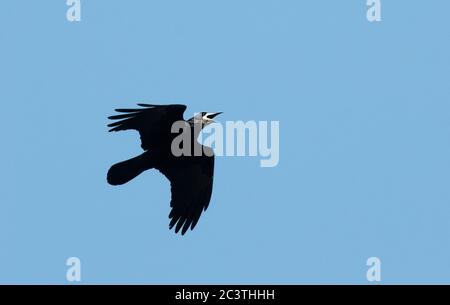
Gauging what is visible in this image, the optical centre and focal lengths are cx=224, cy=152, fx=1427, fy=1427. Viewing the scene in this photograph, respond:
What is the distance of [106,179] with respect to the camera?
807 inches

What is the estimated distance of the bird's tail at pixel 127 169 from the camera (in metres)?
20.5

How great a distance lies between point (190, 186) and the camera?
21.2 metres

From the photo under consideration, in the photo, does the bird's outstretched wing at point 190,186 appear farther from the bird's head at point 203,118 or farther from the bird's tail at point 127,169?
the bird's head at point 203,118

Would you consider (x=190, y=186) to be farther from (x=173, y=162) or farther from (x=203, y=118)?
(x=203, y=118)

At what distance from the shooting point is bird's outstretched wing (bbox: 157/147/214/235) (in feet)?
A: 68.7

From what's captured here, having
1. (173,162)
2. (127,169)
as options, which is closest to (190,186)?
(173,162)

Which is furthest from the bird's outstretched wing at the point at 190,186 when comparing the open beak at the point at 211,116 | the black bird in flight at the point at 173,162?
the open beak at the point at 211,116

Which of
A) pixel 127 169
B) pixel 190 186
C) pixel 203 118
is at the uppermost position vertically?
pixel 203 118

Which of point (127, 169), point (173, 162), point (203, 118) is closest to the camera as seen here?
point (127, 169)

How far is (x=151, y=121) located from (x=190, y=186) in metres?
1.23
